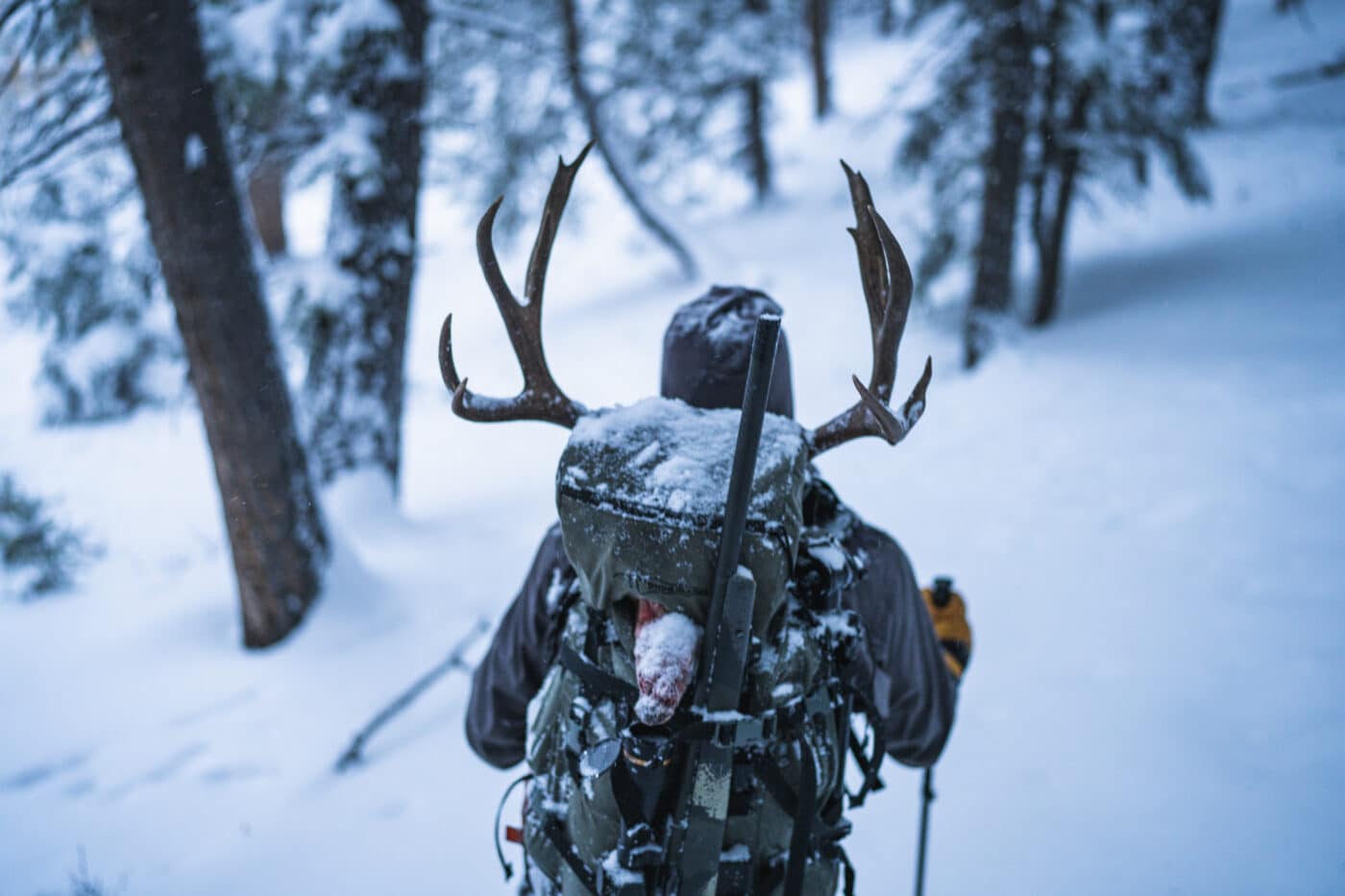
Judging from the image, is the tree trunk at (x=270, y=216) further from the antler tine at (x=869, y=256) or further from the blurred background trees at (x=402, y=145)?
the antler tine at (x=869, y=256)

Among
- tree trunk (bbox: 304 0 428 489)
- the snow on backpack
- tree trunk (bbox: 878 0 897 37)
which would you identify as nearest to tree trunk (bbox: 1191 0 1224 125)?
tree trunk (bbox: 304 0 428 489)

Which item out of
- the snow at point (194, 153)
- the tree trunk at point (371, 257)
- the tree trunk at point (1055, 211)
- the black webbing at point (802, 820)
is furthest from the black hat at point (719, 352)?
the tree trunk at point (1055, 211)

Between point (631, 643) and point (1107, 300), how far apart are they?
30.5 ft

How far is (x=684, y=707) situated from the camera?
5.45 ft

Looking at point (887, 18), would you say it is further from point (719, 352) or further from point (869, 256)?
point (719, 352)

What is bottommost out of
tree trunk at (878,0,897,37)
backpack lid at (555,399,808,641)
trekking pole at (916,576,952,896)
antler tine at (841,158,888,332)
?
trekking pole at (916,576,952,896)

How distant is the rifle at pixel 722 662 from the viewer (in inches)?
57.9

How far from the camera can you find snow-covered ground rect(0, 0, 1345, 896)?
3191 millimetres

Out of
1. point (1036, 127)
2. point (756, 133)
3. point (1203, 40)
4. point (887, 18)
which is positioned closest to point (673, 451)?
point (1036, 127)

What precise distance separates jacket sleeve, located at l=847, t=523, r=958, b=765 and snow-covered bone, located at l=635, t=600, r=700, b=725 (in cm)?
52

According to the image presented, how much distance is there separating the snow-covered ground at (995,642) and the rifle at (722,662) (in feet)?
6.07

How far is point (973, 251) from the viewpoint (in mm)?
8555

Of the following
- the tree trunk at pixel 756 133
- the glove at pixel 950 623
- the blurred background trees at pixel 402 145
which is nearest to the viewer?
the glove at pixel 950 623

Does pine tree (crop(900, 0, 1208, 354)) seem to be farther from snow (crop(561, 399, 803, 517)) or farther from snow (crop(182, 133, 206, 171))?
snow (crop(561, 399, 803, 517))
